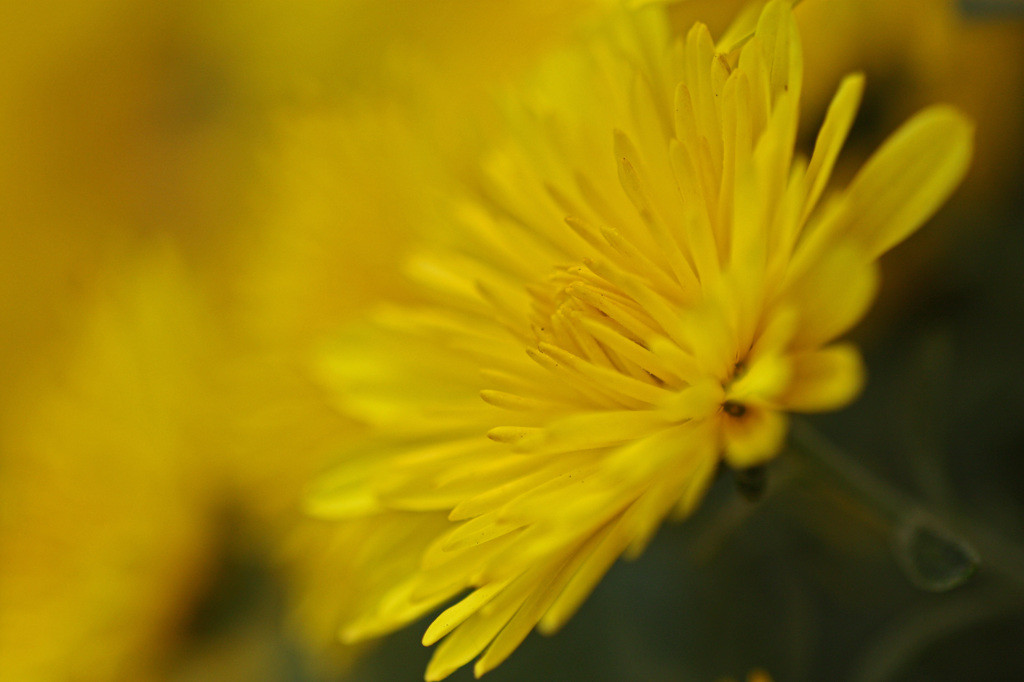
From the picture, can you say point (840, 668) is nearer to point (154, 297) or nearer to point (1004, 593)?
point (1004, 593)

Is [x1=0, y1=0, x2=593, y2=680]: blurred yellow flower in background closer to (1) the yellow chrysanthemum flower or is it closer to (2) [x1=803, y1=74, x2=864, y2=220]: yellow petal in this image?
(1) the yellow chrysanthemum flower

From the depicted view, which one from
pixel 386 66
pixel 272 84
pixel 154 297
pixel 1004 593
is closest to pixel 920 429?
pixel 1004 593

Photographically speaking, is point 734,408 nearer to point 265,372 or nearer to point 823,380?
point 823,380

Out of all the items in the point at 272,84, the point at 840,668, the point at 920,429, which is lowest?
the point at 840,668

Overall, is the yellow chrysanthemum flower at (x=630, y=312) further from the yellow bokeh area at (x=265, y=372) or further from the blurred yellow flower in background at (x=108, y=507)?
the blurred yellow flower in background at (x=108, y=507)

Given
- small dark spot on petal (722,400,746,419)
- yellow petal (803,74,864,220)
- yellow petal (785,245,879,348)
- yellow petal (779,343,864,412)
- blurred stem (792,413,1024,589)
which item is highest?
yellow petal (803,74,864,220)

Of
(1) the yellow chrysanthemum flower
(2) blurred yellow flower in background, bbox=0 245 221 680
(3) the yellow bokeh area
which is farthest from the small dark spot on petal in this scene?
(2) blurred yellow flower in background, bbox=0 245 221 680

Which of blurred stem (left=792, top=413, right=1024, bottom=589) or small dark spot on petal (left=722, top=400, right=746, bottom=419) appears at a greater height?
small dark spot on petal (left=722, top=400, right=746, bottom=419)
